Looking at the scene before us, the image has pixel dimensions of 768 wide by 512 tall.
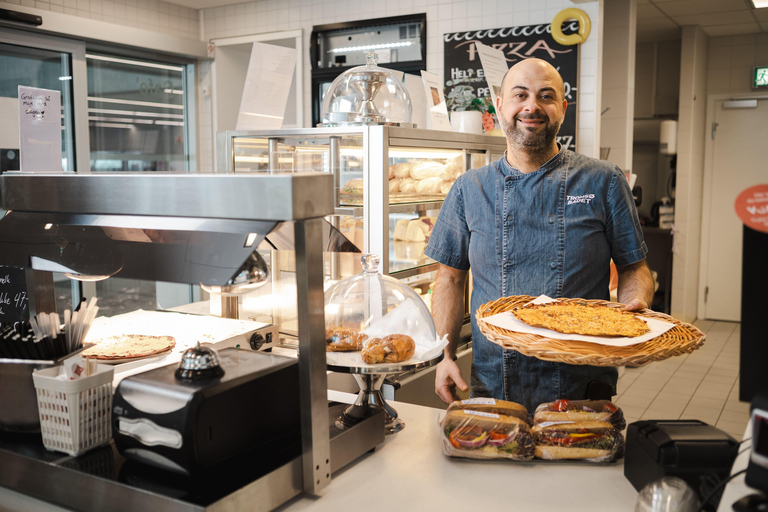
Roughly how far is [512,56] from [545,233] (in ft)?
9.96

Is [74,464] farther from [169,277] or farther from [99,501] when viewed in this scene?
[169,277]

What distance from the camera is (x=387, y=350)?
1.47m

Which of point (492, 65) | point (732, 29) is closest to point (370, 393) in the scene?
point (492, 65)

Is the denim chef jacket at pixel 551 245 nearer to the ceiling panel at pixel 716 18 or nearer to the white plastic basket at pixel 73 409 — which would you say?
the white plastic basket at pixel 73 409

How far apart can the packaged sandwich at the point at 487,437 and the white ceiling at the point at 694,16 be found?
5336 mm

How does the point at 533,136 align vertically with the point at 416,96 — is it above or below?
below

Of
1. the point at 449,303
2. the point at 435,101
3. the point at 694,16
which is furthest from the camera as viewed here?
the point at 694,16

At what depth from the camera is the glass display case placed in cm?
274

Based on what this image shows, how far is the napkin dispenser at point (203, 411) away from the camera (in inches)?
45.2

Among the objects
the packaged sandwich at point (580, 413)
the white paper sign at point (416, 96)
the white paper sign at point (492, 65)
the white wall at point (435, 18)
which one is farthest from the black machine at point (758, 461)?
the white wall at point (435, 18)

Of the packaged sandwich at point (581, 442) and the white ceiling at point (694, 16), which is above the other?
the white ceiling at point (694, 16)

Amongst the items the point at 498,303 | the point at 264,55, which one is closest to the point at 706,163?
the point at 264,55

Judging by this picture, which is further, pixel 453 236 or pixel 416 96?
pixel 416 96

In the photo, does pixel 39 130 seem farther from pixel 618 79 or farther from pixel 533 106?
pixel 618 79
